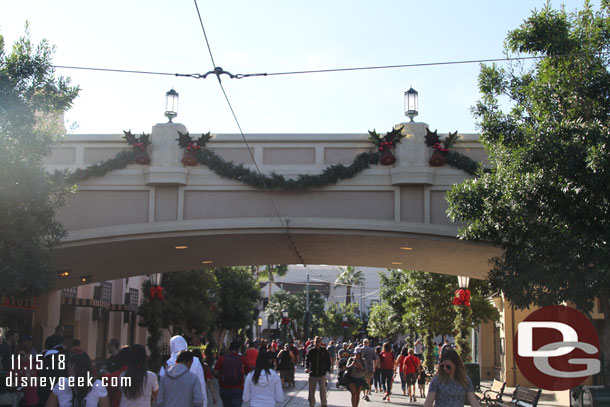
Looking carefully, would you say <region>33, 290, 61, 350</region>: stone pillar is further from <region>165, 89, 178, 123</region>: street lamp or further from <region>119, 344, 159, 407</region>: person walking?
<region>119, 344, 159, 407</region>: person walking

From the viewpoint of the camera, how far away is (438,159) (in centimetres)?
1745

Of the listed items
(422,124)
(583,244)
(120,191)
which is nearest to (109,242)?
(120,191)

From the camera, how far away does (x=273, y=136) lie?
1795 cm

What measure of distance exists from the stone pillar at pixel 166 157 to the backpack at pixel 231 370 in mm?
6879

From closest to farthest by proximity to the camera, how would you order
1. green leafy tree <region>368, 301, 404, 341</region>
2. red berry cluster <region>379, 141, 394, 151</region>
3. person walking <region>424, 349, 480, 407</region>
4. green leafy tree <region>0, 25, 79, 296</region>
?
person walking <region>424, 349, 480, 407</region>, green leafy tree <region>0, 25, 79, 296</region>, red berry cluster <region>379, 141, 394, 151</region>, green leafy tree <region>368, 301, 404, 341</region>

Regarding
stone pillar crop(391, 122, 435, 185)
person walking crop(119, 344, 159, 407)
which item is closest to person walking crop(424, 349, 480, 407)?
person walking crop(119, 344, 159, 407)

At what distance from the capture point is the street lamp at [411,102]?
58.6 ft

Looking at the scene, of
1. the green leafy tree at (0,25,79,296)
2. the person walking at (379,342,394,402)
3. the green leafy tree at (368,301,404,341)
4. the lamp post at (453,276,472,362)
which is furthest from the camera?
the green leafy tree at (368,301,404,341)

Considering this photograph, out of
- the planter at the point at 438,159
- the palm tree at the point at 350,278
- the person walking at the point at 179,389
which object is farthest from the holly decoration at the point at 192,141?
the palm tree at the point at 350,278

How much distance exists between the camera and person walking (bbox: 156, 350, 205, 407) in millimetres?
8508

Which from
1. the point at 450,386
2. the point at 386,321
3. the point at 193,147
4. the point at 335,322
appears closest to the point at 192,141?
the point at 193,147

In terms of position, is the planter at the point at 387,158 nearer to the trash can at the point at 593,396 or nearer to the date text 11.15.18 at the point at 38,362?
the trash can at the point at 593,396

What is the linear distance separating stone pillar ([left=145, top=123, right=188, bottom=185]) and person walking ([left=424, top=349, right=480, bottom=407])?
10727 mm

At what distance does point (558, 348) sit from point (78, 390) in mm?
11038
